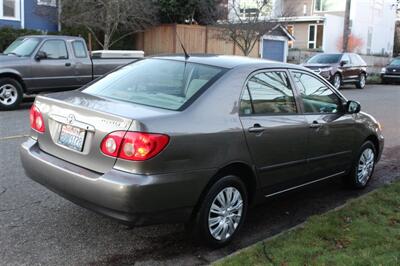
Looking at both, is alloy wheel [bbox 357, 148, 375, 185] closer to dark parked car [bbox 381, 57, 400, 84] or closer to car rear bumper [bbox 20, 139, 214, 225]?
car rear bumper [bbox 20, 139, 214, 225]

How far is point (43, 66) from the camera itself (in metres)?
12.3

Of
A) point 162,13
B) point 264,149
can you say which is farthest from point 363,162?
point 162,13

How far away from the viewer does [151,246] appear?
168 inches

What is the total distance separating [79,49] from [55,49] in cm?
65

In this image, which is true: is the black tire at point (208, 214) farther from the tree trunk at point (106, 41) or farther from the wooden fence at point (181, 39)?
the wooden fence at point (181, 39)

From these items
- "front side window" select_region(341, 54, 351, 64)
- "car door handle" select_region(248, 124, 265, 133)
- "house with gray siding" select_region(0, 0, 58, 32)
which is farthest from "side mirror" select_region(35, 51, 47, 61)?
"front side window" select_region(341, 54, 351, 64)

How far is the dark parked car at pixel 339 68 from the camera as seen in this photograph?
72.8 feet

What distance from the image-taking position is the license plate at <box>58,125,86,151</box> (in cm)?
395

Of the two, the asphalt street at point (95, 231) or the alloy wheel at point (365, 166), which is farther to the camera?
the alloy wheel at point (365, 166)

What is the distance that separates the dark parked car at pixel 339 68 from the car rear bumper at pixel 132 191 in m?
18.8

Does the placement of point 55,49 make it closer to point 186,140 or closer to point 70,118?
point 70,118

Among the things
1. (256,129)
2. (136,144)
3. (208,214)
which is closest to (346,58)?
(256,129)

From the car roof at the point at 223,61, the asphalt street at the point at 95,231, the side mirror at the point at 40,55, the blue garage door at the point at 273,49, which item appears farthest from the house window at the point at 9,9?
the car roof at the point at 223,61

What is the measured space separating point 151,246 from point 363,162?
10.4 ft
